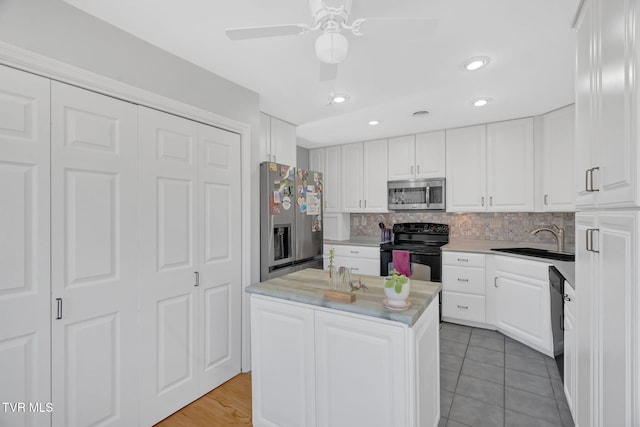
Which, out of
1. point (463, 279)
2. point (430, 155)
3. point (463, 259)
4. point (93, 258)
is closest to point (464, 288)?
point (463, 279)

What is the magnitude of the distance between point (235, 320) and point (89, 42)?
80.9 inches

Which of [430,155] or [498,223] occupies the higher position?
[430,155]

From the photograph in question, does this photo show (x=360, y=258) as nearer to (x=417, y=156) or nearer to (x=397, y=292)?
(x=417, y=156)

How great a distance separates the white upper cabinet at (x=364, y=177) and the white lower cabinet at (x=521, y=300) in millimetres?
1628

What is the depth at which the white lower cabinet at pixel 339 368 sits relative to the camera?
1306mm

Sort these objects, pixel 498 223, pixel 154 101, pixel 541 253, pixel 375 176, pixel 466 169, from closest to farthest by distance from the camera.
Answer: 1. pixel 154 101
2. pixel 541 253
3. pixel 466 169
4. pixel 498 223
5. pixel 375 176

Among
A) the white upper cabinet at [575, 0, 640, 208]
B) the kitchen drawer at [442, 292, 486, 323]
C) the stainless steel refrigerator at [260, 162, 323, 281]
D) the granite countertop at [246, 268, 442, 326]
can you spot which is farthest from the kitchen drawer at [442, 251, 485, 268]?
the white upper cabinet at [575, 0, 640, 208]

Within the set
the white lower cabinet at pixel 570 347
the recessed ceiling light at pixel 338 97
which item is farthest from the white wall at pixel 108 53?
the white lower cabinet at pixel 570 347

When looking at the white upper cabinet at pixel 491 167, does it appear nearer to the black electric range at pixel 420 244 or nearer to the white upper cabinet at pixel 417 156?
the white upper cabinet at pixel 417 156

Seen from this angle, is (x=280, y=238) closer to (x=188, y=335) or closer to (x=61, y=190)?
(x=188, y=335)

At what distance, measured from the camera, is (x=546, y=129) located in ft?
10.3

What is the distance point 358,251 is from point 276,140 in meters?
1.86

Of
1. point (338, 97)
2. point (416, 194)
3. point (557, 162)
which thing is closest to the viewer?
point (338, 97)

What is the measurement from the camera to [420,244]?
3814 millimetres
